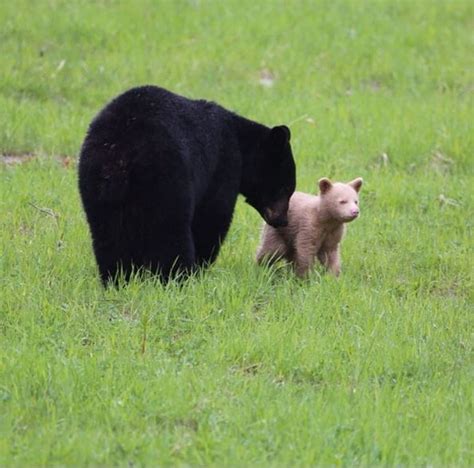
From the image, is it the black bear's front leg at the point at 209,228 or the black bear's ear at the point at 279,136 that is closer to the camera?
the black bear's front leg at the point at 209,228

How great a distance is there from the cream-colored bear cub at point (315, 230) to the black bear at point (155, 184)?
60 cm

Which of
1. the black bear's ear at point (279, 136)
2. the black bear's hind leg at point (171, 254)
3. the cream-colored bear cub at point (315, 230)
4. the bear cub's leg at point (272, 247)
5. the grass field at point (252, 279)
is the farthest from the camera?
the bear cub's leg at point (272, 247)

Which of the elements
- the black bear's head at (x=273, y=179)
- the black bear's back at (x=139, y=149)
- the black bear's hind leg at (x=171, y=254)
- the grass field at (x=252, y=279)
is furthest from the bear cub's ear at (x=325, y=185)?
the black bear's hind leg at (x=171, y=254)

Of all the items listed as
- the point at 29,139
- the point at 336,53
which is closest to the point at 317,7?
the point at 336,53

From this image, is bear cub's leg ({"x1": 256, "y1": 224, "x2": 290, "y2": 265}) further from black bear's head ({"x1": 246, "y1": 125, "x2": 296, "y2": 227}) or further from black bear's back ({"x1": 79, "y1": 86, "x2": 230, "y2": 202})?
black bear's back ({"x1": 79, "y1": 86, "x2": 230, "y2": 202})

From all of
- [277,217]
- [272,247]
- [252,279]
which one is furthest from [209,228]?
[272,247]

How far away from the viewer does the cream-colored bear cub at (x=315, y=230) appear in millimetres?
8586

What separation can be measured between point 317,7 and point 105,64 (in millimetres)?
3884

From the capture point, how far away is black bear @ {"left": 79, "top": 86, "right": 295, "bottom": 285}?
24.9 ft

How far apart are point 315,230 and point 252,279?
75 cm

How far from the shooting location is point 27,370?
6469mm

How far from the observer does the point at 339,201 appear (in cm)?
853

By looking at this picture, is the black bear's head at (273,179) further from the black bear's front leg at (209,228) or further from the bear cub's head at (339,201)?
the black bear's front leg at (209,228)

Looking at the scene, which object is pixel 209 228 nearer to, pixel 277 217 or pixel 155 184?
pixel 277 217
